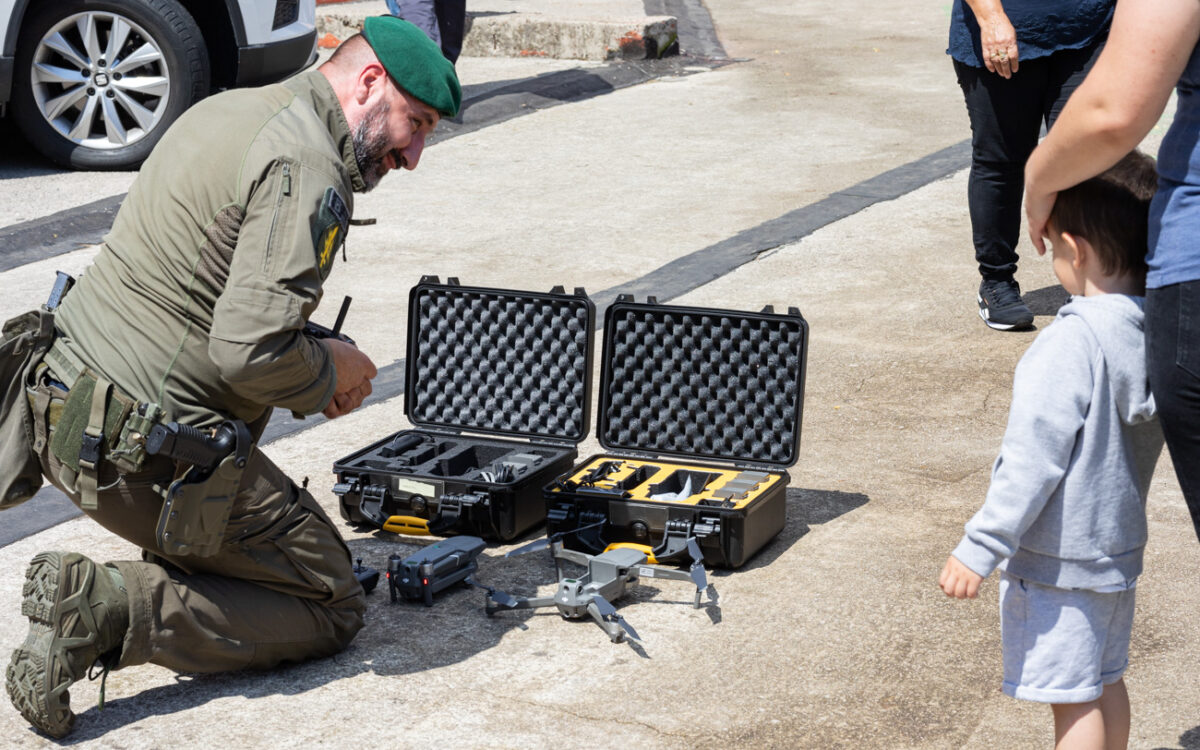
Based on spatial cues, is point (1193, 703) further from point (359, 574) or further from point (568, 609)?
point (359, 574)

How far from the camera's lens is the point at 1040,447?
2510 mm

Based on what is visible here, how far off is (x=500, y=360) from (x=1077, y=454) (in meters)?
2.25

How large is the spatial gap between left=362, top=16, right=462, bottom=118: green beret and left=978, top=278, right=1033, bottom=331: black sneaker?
3.24m

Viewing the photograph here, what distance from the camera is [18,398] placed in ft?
10.6

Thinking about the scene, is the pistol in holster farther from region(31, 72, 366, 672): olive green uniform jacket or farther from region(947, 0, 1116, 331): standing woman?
region(947, 0, 1116, 331): standing woman

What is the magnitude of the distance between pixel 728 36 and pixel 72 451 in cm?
1098

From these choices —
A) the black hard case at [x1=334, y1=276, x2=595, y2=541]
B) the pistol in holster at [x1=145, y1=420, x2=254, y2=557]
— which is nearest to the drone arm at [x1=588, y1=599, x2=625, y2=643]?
the black hard case at [x1=334, y1=276, x2=595, y2=541]

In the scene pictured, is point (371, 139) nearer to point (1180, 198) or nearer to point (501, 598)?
point (501, 598)

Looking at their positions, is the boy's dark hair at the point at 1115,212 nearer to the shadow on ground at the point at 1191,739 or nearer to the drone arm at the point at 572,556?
the shadow on ground at the point at 1191,739

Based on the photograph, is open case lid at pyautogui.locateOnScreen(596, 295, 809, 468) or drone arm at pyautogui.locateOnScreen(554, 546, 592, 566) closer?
drone arm at pyautogui.locateOnScreen(554, 546, 592, 566)

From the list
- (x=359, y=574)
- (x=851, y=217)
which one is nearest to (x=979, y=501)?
(x=359, y=574)

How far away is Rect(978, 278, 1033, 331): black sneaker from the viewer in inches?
232

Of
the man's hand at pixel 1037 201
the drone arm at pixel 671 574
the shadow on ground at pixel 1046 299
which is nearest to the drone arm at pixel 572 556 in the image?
the drone arm at pixel 671 574

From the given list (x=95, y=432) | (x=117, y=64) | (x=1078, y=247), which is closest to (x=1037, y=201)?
(x=1078, y=247)
